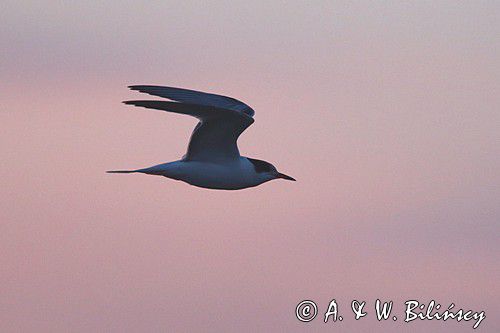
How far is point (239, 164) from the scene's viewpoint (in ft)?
84.0

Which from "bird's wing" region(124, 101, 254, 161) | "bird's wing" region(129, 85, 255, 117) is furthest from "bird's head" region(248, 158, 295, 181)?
"bird's wing" region(129, 85, 255, 117)

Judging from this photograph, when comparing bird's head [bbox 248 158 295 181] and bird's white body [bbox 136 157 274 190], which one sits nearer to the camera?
bird's white body [bbox 136 157 274 190]

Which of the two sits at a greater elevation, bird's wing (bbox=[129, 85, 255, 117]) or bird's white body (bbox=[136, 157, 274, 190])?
bird's wing (bbox=[129, 85, 255, 117])

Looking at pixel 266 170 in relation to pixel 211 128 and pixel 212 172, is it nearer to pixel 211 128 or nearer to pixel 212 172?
pixel 212 172

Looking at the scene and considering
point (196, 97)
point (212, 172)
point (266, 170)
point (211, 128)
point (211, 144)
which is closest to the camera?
point (196, 97)

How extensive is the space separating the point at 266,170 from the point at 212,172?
1.74 meters

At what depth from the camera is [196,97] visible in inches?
932

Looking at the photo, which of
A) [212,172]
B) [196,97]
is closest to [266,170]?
[212,172]

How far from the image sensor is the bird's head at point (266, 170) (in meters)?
26.2

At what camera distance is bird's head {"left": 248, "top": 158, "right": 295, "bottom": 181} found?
2622 centimetres

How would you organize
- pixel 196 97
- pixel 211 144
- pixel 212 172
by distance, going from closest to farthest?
pixel 196 97 < pixel 211 144 < pixel 212 172

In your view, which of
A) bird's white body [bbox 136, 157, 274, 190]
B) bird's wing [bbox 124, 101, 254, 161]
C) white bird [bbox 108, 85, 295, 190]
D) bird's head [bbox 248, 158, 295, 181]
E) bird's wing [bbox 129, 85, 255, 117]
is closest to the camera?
bird's wing [bbox 129, 85, 255, 117]

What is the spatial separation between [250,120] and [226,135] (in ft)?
2.89

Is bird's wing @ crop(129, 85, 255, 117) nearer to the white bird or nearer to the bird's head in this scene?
the white bird
